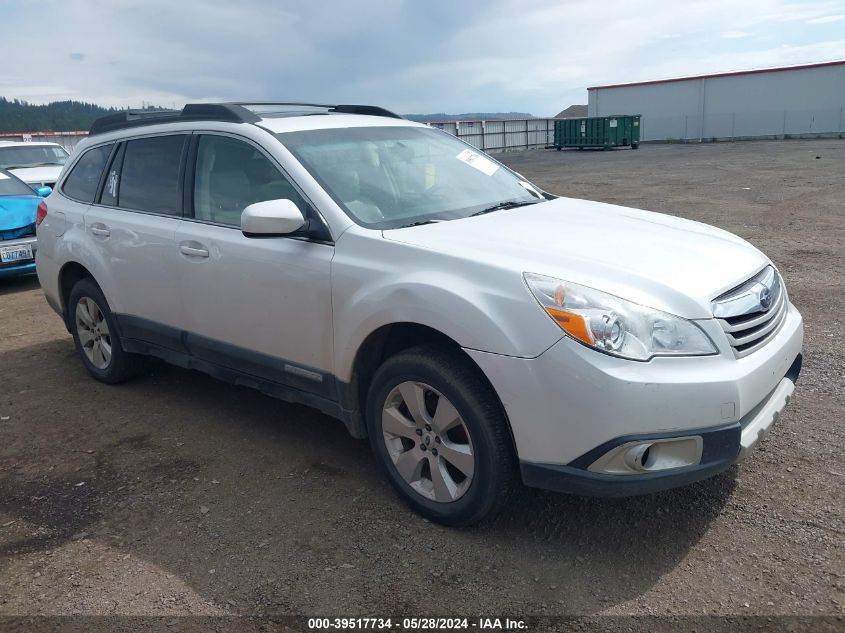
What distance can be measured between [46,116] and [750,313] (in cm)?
7333

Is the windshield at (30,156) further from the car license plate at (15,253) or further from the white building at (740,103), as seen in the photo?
the white building at (740,103)

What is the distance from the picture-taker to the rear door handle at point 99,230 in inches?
187

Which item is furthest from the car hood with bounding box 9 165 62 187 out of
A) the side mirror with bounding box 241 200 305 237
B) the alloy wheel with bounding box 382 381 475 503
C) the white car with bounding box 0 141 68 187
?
the alloy wheel with bounding box 382 381 475 503

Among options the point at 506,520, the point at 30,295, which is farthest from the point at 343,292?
the point at 30,295

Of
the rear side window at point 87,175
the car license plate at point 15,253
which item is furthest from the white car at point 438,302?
the car license plate at point 15,253

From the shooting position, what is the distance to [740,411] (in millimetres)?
2746

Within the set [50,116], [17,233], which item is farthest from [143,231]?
[50,116]

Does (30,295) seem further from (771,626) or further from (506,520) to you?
(771,626)

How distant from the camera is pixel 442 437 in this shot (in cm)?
309

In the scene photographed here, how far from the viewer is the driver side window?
374cm

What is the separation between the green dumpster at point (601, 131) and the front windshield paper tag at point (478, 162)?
3662cm

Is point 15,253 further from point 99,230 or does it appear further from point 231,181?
point 231,181

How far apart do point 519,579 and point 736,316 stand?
1.35 meters

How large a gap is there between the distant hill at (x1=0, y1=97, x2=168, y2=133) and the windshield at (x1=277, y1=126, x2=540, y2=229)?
53842mm
